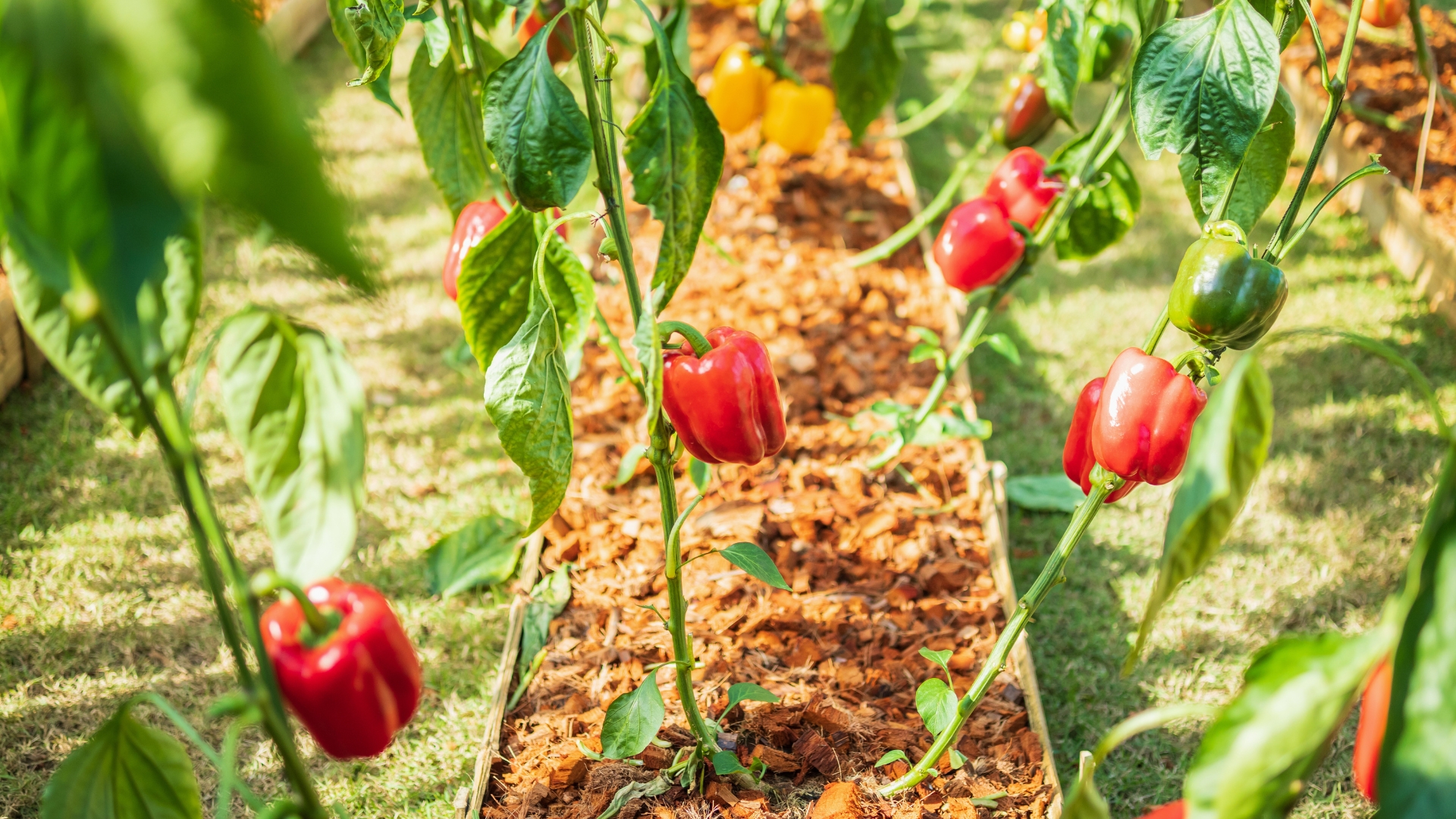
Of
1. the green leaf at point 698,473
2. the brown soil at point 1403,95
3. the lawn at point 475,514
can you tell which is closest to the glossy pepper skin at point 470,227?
the lawn at point 475,514

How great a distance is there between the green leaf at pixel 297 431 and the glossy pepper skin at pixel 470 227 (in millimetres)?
831

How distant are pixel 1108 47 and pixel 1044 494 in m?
1.00

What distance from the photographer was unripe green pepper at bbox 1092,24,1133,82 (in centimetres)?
191

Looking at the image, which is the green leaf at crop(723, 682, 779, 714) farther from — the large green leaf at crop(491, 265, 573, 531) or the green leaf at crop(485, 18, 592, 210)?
the green leaf at crop(485, 18, 592, 210)

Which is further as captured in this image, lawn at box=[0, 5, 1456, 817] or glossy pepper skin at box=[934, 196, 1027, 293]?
glossy pepper skin at box=[934, 196, 1027, 293]

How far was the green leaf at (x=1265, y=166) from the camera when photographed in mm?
1256

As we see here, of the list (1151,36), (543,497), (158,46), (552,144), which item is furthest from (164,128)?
(1151,36)

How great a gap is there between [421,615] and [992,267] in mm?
1350

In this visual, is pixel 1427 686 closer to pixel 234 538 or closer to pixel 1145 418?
pixel 1145 418

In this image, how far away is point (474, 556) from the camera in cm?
208

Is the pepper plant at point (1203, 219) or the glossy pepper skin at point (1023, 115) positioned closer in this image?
the pepper plant at point (1203, 219)

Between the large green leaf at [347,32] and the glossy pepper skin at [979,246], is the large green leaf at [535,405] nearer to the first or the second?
the large green leaf at [347,32]

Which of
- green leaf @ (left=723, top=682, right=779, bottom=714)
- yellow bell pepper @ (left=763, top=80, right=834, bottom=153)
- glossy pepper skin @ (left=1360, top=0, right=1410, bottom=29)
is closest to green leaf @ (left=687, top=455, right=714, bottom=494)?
green leaf @ (left=723, top=682, right=779, bottom=714)

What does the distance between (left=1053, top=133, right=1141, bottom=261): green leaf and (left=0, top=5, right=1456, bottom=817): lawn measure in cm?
73
